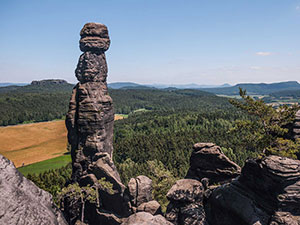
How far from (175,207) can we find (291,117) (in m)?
16.0

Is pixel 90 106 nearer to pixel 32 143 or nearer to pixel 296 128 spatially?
pixel 296 128

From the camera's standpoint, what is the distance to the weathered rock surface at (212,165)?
89.8 feet

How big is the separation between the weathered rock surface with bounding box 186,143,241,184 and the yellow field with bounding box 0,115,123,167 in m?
102

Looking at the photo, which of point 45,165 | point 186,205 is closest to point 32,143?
point 45,165

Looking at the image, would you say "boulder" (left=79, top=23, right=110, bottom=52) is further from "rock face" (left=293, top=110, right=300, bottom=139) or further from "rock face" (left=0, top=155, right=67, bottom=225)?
"rock face" (left=293, top=110, right=300, bottom=139)

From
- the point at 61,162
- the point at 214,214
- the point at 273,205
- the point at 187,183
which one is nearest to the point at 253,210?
the point at 273,205

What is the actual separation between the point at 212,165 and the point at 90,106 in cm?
2257

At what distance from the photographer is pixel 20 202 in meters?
10.5

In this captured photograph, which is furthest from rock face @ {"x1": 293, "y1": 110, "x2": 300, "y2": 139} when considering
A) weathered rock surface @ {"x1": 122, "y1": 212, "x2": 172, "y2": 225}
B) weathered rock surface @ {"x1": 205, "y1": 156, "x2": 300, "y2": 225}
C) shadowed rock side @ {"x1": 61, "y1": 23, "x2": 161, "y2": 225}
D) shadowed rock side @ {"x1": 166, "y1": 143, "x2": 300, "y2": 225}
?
shadowed rock side @ {"x1": 61, "y1": 23, "x2": 161, "y2": 225}

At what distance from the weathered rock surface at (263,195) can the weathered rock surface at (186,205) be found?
3455 mm

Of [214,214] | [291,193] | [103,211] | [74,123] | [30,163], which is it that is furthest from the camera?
[30,163]

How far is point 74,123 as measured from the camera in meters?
38.5

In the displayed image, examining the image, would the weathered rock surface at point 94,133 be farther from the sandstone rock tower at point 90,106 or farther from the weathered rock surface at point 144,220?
the weathered rock surface at point 144,220

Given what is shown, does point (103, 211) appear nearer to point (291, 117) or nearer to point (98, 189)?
point (98, 189)
